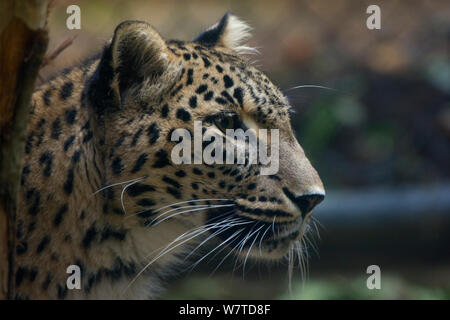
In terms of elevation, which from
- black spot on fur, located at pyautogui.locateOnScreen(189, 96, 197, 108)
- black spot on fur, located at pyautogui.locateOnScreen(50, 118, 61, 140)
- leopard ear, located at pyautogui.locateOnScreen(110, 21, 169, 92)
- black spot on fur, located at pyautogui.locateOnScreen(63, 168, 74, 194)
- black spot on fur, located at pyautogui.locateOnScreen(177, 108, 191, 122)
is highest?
leopard ear, located at pyautogui.locateOnScreen(110, 21, 169, 92)

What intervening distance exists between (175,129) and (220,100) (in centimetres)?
34

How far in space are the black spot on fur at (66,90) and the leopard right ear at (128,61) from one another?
39 centimetres

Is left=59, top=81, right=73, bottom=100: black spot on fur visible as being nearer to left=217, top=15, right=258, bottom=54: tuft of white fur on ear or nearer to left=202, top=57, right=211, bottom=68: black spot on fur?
left=202, top=57, right=211, bottom=68: black spot on fur

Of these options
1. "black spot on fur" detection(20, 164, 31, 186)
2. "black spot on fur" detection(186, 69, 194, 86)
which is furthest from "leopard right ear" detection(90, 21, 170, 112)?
"black spot on fur" detection(20, 164, 31, 186)

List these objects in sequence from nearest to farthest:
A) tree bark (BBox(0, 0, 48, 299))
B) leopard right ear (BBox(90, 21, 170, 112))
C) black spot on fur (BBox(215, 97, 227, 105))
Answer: tree bark (BBox(0, 0, 48, 299))
leopard right ear (BBox(90, 21, 170, 112))
black spot on fur (BBox(215, 97, 227, 105))

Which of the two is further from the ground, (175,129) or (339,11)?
(339,11)

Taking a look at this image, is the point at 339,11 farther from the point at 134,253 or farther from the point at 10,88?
the point at 10,88

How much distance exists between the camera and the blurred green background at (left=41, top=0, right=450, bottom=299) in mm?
7469

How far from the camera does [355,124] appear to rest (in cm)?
915

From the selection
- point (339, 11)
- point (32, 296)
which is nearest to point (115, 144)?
point (32, 296)

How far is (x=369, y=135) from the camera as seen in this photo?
9.02 metres

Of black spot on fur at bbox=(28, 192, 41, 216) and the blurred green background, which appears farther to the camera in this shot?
the blurred green background

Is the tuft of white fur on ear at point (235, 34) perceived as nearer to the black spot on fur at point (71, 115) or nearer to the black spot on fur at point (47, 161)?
the black spot on fur at point (71, 115)

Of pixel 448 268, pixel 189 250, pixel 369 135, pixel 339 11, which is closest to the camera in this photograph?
pixel 189 250
